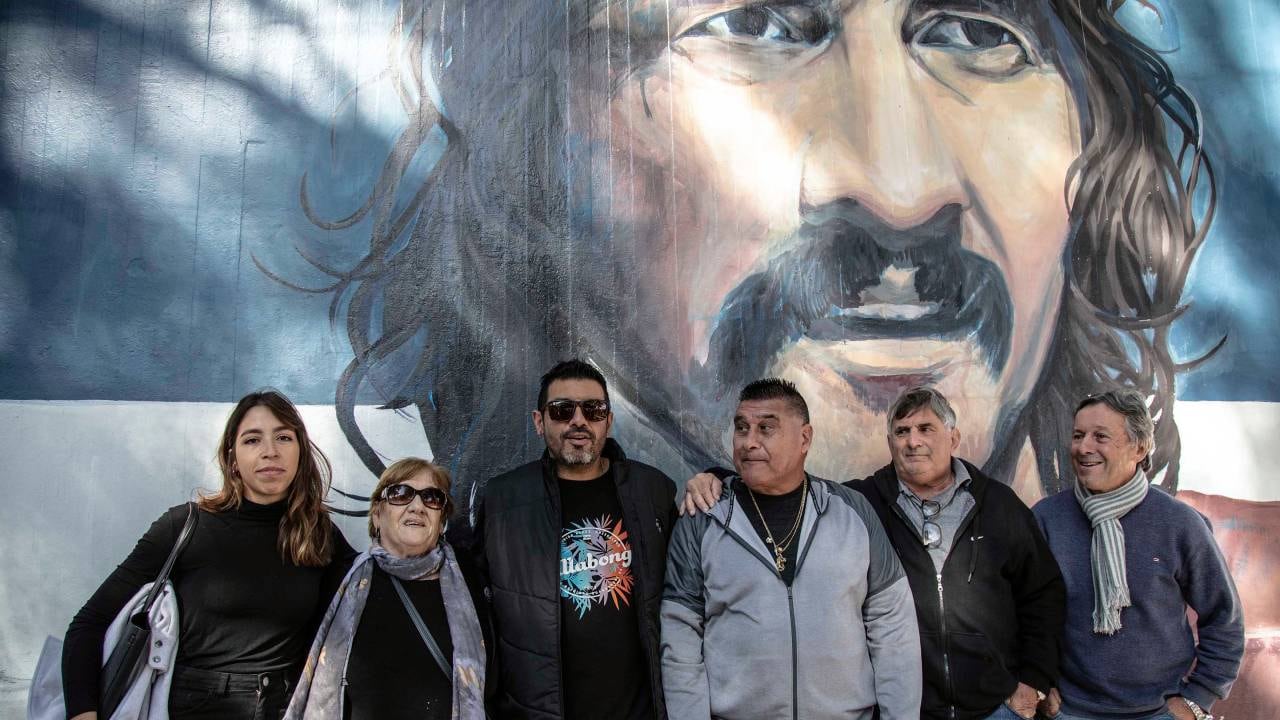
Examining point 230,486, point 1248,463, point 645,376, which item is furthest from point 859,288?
point 230,486

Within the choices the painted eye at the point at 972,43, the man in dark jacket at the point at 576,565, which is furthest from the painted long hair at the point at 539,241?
the man in dark jacket at the point at 576,565

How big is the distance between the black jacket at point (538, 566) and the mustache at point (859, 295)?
128 centimetres

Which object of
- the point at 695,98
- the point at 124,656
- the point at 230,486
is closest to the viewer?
the point at 124,656

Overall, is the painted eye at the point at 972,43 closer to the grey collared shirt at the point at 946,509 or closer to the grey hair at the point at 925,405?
the grey hair at the point at 925,405

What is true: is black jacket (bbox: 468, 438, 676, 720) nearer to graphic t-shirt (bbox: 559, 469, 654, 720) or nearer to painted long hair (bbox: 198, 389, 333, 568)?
graphic t-shirt (bbox: 559, 469, 654, 720)

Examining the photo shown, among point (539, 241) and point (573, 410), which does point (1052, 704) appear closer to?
point (573, 410)

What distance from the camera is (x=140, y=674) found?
7.72 ft

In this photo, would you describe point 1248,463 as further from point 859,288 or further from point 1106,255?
point 859,288

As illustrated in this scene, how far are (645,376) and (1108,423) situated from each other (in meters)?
1.86

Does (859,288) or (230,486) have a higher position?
(859,288)

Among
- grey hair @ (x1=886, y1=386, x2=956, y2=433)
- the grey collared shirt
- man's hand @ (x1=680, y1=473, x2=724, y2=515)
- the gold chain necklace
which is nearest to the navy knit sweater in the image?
the grey collared shirt

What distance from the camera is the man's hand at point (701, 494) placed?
8.66ft

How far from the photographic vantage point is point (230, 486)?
2605 mm

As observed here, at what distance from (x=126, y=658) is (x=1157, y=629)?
10.2 ft
